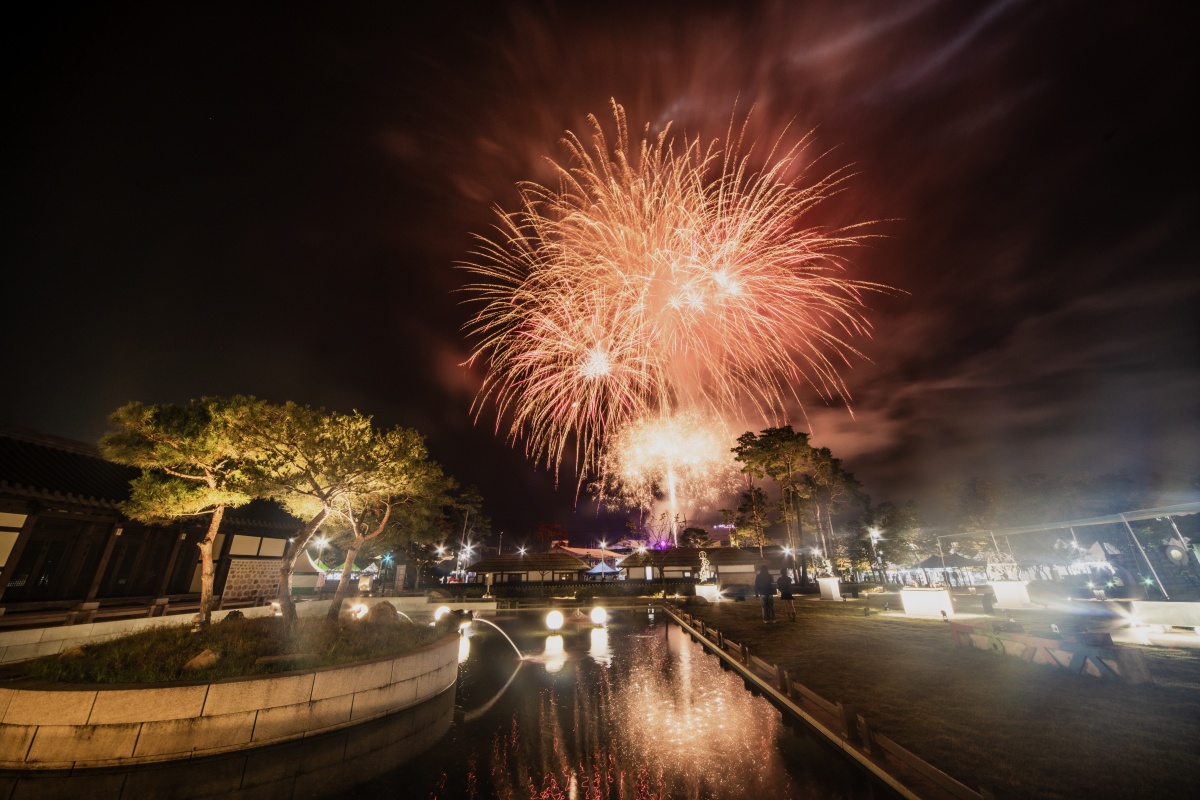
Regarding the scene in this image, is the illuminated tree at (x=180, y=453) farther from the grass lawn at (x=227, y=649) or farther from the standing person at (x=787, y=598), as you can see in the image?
the standing person at (x=787, y=598)

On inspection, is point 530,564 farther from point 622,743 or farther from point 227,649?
point 622,743

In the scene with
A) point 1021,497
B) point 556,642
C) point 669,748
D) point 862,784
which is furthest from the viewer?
point 1021,497

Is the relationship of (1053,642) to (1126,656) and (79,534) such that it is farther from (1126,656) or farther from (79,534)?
(79,534)

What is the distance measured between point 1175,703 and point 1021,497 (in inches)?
2416

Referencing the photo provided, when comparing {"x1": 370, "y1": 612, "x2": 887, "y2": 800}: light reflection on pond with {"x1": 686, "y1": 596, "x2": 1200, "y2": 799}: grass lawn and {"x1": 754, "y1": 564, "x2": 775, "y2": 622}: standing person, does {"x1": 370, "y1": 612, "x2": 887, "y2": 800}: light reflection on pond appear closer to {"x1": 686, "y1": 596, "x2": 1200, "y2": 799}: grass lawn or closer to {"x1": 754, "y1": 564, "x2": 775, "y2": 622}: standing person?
{"x1": 686, "y1": 596, "x2": 1200, "y2": 799}: grass lawn

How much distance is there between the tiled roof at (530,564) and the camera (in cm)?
3991

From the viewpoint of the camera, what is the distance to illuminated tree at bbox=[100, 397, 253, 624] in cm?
1388

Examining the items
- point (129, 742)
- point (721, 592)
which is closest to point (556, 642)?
point (129, 742)

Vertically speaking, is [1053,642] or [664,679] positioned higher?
[1053,642]

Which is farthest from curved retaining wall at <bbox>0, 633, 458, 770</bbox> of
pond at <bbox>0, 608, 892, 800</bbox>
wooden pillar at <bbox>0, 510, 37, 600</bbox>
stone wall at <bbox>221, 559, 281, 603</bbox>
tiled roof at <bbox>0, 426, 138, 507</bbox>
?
stone wall at <bbox>221, 559, 281, 603</bbox>

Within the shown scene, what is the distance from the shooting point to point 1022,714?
24.4 ft

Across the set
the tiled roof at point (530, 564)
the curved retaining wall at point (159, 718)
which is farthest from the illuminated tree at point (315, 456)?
the tiled roof at point (530, 564)

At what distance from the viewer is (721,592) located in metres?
34.3

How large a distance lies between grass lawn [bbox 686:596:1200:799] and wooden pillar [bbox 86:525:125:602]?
74.0 feet
